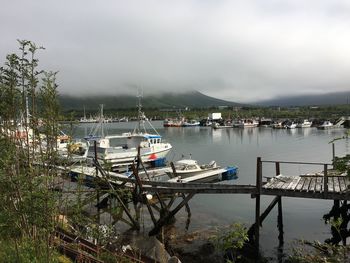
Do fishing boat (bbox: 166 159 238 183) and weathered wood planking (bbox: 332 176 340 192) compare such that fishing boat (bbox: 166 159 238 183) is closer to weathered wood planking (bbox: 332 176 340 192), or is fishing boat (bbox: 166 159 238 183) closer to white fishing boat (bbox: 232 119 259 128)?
weathered wood planking (bbox: 332 176 340 192)

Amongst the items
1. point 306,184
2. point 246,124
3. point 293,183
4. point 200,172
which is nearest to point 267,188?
point 293,183

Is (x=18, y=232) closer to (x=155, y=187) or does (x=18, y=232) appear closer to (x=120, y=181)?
(x=155, y=187)

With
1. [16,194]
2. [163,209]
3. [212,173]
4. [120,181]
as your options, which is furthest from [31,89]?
[212,173]

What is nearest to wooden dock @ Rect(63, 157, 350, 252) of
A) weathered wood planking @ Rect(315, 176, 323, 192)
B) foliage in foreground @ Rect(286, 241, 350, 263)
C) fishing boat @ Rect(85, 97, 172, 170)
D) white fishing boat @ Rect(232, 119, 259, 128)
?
weathered wood planking @ Rect(315, 176, 323, 192)

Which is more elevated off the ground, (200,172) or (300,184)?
(300,184)

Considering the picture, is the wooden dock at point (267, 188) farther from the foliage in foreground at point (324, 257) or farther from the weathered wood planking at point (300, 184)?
the foliage in foreground at point (324, 257)

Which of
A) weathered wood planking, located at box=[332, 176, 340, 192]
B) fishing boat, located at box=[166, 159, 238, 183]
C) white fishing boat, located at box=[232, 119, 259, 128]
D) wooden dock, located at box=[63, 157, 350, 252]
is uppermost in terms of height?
weathered wood planking, located at box=[332, 176, 340, 192]

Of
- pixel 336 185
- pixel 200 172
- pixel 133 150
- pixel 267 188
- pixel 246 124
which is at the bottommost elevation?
pixel 200 172

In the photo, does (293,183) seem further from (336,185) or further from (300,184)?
(336,185)

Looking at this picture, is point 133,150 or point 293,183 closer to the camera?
point 293,183

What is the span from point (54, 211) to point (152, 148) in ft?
139

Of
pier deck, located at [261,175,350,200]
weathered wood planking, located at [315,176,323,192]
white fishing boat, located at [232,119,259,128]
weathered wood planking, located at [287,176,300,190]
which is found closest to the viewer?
pier deck, located at [261,175,350,200]

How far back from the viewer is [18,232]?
777 cm

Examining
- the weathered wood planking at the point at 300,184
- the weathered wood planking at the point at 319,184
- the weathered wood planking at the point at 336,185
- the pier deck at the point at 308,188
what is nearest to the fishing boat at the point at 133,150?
the weathered wood planking at the point at 300,184
